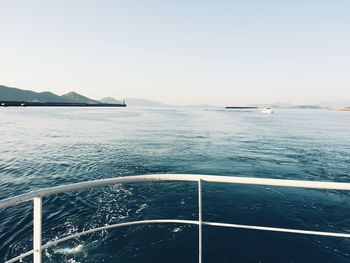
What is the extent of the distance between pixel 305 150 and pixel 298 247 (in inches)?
869

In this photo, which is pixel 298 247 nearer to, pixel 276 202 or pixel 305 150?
pixel 276 202

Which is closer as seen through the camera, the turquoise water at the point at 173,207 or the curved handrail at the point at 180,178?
the curved handrail at the point at 180,178

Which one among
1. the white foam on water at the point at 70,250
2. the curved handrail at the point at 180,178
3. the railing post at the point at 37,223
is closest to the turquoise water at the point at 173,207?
the white foam on water at the point at 70,250

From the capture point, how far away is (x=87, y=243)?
10.1 m

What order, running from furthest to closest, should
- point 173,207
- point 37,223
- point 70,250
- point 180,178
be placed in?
1. point 173,207
2. point 70,250
3. point 180,178
4. point 37,223

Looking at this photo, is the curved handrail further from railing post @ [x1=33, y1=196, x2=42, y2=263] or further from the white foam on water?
the white foam on water

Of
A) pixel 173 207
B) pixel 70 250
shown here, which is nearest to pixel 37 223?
pixel 70 250

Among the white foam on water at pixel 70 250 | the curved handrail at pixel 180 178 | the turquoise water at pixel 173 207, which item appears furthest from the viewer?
the turquoise water at pixel 173 207

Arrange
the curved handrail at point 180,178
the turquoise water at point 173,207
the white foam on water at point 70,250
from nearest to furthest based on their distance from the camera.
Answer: the curved handrail at point 180,178
the white foam on water at point 70,250
the turquoise water at point 173,207

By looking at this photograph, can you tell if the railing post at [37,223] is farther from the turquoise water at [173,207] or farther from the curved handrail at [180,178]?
the turquoise water at [173,207]

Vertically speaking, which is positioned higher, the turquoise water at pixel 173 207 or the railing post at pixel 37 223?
the railing post at pixel 37 223

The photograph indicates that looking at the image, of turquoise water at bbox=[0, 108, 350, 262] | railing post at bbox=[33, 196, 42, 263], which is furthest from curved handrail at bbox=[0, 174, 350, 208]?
turquoise water at bbox=[0, 108, 350, 262]

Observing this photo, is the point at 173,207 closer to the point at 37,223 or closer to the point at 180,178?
the point at 180,178

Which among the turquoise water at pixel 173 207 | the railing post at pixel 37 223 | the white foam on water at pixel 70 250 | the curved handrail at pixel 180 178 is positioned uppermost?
the curved handrail at pixel 180 178
